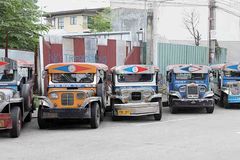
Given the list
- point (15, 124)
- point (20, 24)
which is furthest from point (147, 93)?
point (20, 24)

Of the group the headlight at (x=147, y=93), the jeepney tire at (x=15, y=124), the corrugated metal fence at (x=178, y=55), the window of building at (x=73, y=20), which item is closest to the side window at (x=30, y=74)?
the jeepney tire at (x=15, y=124)

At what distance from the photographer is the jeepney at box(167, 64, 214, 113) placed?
1930 cm

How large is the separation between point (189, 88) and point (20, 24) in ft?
26.9

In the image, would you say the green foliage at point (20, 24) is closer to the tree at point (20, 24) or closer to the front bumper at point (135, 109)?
the tree at point (20, 24)

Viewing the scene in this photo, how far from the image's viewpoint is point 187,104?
19312mm

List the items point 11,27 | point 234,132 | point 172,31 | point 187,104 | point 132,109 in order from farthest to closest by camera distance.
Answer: point 172,31
point 11,27
point 187,104
point 132,109
point 234,132

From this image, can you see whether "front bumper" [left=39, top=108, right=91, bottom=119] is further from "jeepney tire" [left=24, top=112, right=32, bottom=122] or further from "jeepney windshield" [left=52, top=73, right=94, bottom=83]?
"jeepney tire" [left=24, top=112, right=32, bottom=122]

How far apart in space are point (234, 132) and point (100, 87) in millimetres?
4501

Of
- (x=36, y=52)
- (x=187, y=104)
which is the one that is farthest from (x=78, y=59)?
(x=187, y=104)

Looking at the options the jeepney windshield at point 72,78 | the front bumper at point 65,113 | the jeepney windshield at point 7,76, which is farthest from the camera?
the jeepney windshield at point 72,78

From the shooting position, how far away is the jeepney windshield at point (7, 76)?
46.4 ft

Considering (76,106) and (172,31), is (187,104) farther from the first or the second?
(172,31)

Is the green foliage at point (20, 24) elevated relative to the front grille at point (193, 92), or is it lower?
elevated

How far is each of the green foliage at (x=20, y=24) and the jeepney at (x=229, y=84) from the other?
356 inches
